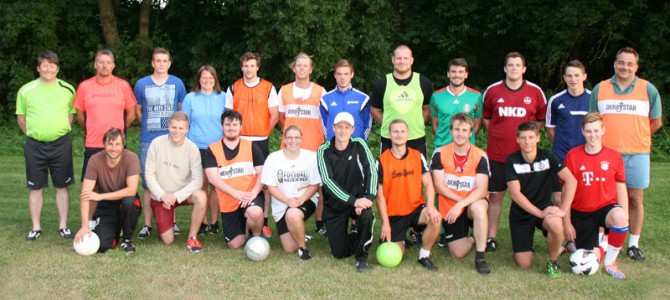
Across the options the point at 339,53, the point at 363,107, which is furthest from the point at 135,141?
the point at 363,107

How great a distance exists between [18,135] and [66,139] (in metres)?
10.7

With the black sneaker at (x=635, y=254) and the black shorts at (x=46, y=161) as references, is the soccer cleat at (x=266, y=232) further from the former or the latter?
the black sneaker at (x=635, y=254)

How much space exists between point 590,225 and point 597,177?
430 mm

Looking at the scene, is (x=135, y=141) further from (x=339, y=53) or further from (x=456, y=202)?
(x=456, y=202)

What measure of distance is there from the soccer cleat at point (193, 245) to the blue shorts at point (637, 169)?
13.7 feet

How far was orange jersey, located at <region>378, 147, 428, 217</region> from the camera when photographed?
5828 mm

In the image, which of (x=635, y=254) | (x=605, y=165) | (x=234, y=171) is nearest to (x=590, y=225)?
(x=605, y=165)

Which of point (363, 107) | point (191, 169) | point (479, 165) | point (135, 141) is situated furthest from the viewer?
point (135, 141)

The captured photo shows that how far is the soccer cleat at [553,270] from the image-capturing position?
5.24m

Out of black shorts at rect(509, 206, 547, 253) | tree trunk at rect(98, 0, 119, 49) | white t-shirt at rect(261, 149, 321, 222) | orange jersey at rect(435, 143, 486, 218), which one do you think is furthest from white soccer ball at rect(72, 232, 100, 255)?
tree trunk at rect(98, 0, 119, 49)

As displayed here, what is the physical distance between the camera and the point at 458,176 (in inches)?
228

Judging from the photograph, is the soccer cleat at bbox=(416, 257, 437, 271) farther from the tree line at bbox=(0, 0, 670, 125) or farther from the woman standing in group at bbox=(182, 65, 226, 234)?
the tree line at bbox=(0, 0, 670, 125)

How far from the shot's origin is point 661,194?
909cm

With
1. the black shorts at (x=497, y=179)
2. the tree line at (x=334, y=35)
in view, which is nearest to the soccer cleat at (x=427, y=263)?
the black shorts at (x=497, y=179)
